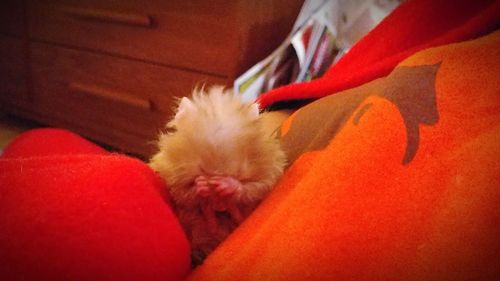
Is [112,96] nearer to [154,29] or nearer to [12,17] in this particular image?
[154,29]

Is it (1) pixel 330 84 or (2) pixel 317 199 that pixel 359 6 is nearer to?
(1) pixel 330 84

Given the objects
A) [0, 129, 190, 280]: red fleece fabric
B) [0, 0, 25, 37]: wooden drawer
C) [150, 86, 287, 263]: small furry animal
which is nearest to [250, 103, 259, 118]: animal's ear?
[150, 86, 287, 263]: small furry animal

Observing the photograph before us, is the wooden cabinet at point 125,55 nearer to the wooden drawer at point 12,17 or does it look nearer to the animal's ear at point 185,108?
the wooden drawer at point 12,17

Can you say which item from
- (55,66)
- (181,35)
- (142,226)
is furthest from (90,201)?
(55,66)

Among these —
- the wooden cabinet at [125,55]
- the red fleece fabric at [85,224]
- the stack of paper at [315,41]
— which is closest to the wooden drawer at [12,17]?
the wooden cabinet at [125,55]

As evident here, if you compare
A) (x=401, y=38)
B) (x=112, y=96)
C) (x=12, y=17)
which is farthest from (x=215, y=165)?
(x=12, y=17)

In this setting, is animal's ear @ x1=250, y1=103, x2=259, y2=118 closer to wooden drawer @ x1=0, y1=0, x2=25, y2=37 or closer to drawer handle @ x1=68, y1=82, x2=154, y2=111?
drawer handle @ x1=68, y1=82, x2=154, y2=111
